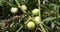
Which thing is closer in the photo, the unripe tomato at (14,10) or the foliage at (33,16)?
the foliage at (33,16)

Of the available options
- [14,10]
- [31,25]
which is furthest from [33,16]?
[14,10]

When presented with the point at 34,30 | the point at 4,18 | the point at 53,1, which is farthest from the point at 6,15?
the point at 53,1

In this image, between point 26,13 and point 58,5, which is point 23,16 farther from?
point 58,5

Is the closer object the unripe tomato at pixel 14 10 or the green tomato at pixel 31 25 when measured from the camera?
the green tomato at pixel 31 25

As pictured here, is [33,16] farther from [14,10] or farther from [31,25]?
[14,10]

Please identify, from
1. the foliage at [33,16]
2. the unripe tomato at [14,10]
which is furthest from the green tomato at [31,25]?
the unripe tomato at [14,10]

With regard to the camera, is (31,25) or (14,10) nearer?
(31,25)

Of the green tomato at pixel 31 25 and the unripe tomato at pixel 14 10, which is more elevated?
the unripe tomato at pixel 14 10

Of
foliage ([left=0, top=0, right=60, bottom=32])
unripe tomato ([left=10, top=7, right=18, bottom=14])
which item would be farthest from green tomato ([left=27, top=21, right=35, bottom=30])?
unripe tomato ([left=10, top=7, right=18, bottom=14])

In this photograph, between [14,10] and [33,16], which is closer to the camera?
[33,16]

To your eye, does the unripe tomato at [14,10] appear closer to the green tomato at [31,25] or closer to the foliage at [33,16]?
the foliage at [33,16]

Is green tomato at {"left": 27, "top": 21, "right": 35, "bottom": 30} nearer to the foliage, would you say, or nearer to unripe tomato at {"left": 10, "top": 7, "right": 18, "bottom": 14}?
the foliage
